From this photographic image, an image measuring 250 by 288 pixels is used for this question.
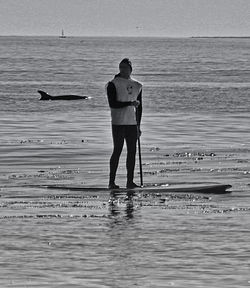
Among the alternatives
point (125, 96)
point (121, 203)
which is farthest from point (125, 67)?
point (121, 203)

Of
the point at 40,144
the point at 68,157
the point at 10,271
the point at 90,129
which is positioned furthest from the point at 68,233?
the point at 90,129

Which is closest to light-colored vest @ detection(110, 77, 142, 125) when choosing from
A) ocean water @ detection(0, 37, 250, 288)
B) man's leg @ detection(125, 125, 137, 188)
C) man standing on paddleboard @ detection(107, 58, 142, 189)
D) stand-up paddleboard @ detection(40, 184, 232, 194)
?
man standing on paddleboard @ detection(107, 58, 142, 189)

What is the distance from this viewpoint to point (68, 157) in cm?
2289

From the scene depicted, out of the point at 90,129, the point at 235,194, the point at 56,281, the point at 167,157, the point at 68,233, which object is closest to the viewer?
the point at 56,281

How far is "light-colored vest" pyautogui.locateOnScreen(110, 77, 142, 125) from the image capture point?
675 inches

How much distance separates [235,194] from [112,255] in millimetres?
5322

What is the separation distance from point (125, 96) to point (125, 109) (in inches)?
7.3

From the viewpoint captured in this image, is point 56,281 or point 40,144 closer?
point 56,281

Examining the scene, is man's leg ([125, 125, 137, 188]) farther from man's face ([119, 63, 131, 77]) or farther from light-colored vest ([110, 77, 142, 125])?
man's face ([119, 63, 131, 77])

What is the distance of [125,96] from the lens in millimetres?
17188

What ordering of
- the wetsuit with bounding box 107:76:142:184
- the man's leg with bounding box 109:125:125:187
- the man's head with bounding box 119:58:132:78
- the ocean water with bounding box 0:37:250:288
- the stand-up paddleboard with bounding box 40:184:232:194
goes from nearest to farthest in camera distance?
the ocean water with bounding box 0:37:250:288 → the man's head with bounding box 119:58:132:78 → the stand-up paddleboard with bounding box 40:184:232:194 → the wetsuit with bounding box 107:76:142:184 → the man's leg with bounding box 109:125:125:187

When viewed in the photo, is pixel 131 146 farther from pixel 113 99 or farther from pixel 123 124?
pixel 113 99

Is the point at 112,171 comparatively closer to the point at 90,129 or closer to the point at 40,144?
the point at 40,144

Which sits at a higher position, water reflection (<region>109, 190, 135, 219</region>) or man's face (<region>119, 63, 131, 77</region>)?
man's face (<region>119, 63, 131, 77</region>)
